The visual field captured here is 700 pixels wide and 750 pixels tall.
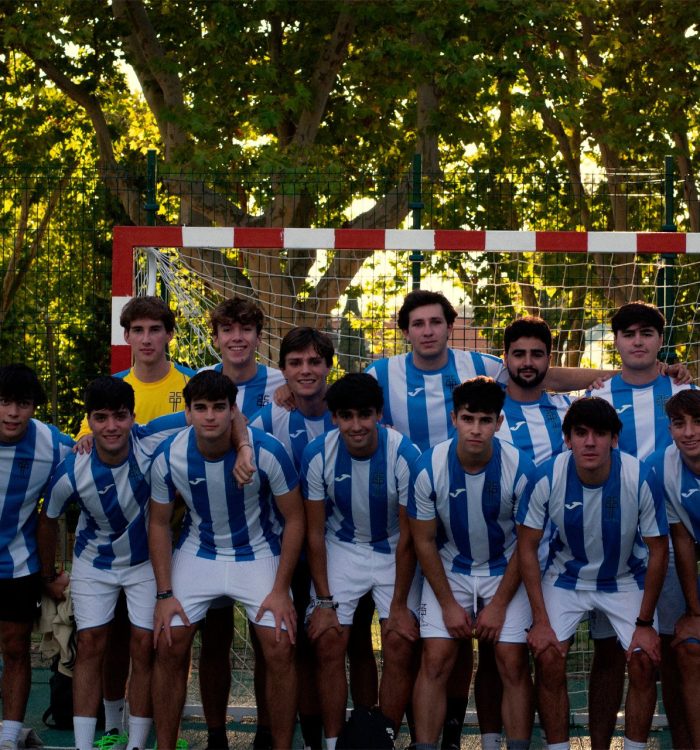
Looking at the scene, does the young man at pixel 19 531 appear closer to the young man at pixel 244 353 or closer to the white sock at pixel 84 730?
the white sock at pixel 84 730

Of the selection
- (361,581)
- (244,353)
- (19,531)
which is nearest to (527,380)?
(361,581)

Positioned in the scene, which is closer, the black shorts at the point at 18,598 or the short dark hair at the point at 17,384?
the short dark hair at the point at 17,384

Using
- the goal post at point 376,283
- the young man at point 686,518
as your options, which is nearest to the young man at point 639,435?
the young man at point 686,518

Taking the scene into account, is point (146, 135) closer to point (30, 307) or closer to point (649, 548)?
point (30, 307)

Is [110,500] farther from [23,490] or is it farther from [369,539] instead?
[369,539]

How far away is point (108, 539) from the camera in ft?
16.1

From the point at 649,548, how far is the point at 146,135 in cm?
1381

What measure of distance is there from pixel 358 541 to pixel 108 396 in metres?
1.23

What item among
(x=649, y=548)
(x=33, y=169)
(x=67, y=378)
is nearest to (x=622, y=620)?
(x=649, y=548)

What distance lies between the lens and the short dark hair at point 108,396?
15.5 feet

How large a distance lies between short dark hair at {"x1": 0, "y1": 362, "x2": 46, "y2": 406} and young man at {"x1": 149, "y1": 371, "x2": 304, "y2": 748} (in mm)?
645

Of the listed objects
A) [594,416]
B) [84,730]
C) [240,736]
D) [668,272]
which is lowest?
[240,736]

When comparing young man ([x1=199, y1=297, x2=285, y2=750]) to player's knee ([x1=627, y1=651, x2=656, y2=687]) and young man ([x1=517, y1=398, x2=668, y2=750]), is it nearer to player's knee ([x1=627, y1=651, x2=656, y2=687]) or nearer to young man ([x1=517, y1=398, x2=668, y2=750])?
young man ([x1=517, y1=398, x2=668, y2=750])

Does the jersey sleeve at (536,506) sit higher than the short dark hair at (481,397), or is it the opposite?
the short dark hair at (481,397)
